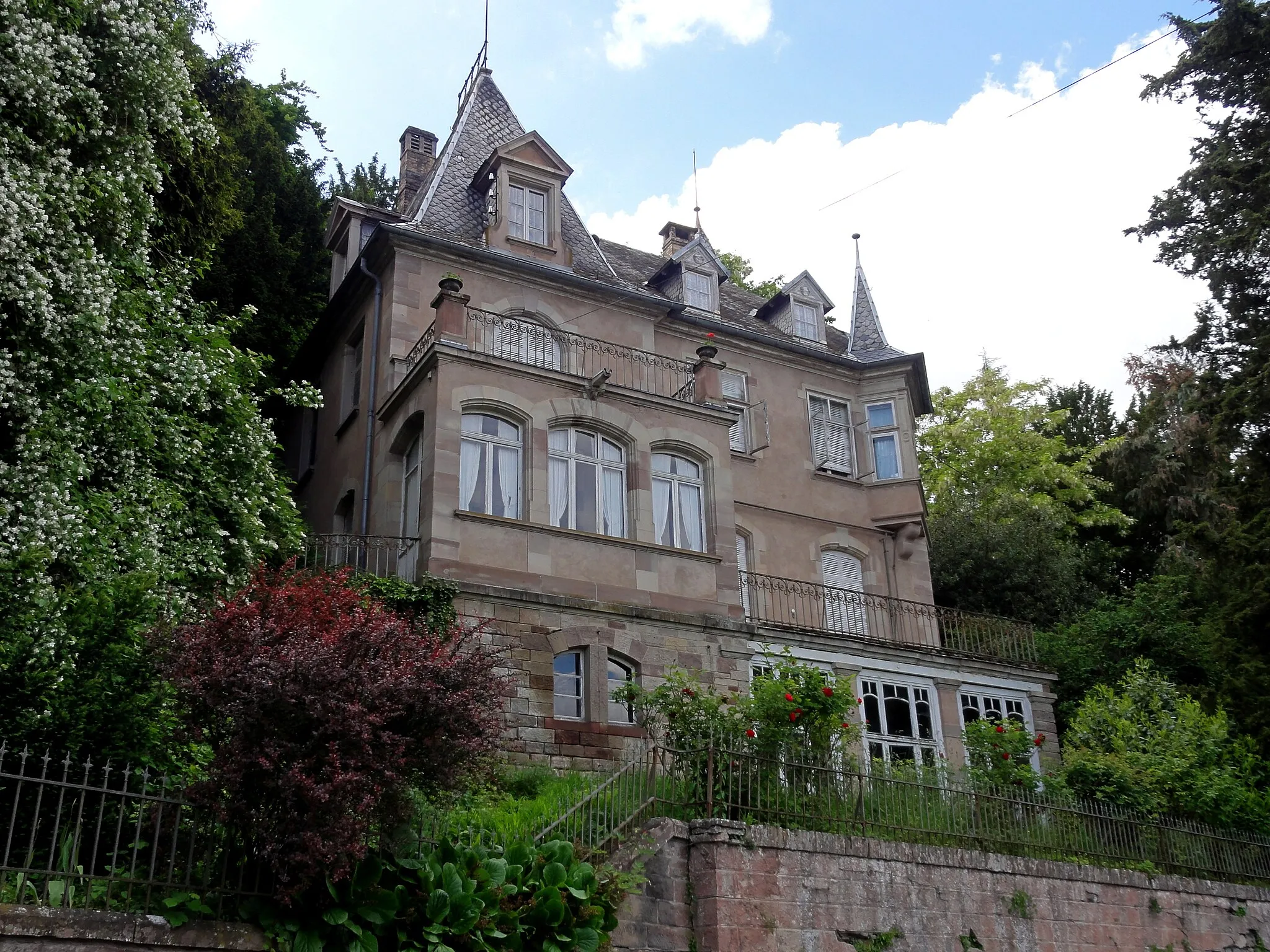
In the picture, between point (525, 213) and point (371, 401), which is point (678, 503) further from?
point (525, 213)

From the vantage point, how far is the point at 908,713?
2089 cm

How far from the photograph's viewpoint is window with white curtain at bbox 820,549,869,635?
72.7 ft

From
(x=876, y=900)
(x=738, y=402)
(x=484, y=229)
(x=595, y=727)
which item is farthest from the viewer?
(x=738, y=402)

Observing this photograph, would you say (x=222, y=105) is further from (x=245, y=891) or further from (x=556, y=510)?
(x=245, y=891)

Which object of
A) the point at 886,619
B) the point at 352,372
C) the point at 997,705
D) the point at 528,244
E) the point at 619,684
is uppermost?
the point at 528,244

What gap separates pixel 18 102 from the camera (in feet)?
42.9

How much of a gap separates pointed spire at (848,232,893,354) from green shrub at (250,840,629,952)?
17443mm

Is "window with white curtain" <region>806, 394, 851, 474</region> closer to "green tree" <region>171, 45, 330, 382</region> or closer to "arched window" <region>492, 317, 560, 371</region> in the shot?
"arched window" <region>492, 317, 560, 371</region>

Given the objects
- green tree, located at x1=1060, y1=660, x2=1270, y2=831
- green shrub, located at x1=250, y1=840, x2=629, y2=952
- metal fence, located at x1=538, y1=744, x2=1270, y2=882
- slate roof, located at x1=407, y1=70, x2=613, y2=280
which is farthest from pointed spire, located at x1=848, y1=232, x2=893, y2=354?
green shrub, located at x1=250, y1=840, x2=629, y2=952

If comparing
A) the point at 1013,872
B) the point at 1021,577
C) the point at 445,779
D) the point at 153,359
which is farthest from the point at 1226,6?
the point at 445,779

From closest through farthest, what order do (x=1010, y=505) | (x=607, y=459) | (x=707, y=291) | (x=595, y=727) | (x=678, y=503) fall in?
(x=595, y=727)
(x=607, y=459)
(x=678, y=503)
(x=707, y=291)
(x=1010, y=505)

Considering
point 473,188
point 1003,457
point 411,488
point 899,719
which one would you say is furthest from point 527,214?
point 1003,457

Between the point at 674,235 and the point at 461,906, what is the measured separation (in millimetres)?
22037

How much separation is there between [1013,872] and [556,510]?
7.78m
